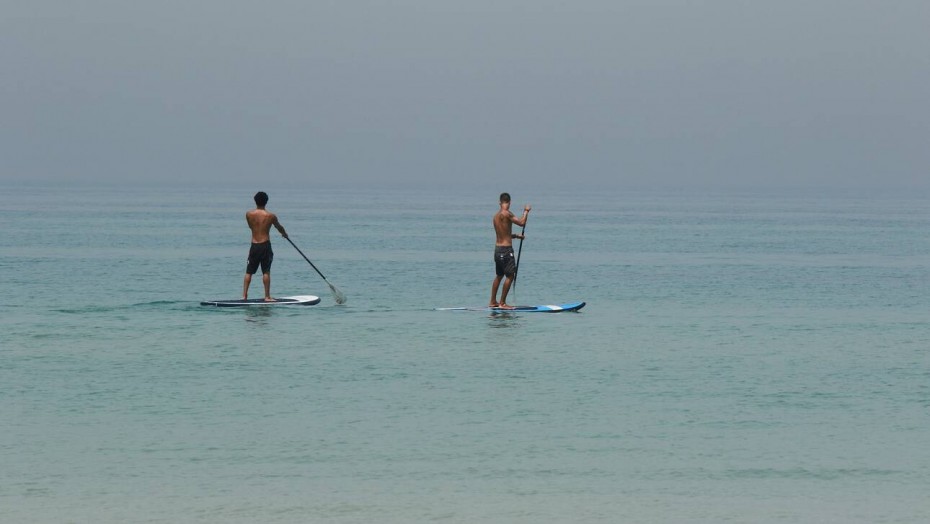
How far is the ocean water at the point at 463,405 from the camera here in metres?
11.1

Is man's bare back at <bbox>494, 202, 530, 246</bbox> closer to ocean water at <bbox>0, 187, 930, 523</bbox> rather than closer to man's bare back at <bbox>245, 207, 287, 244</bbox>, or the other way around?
ocean water at <bbox>0, 187, 930, 523</bbox>

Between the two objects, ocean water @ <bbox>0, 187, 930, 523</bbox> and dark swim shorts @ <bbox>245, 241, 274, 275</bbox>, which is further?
dark swim shorts @ <bbox>245, 241, 274, 275</bbox>

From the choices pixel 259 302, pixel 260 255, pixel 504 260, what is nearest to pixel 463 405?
pixel 504 260

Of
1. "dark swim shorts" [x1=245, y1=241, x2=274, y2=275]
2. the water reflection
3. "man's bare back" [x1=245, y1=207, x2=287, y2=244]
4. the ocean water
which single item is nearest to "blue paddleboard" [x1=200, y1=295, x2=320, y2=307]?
the ocean water

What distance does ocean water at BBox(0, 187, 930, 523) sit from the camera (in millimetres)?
11062

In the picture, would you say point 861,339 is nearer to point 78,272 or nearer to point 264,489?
point 264,489

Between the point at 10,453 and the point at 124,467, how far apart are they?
131 cm

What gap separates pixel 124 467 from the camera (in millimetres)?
12016

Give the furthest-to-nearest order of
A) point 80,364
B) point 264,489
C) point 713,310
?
point 713,310, point 80,364, point 264,489

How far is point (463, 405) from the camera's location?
1527cm

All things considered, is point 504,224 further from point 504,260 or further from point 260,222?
point 260,222

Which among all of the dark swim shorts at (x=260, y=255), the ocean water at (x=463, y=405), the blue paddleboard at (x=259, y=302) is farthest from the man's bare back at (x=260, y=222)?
the ocean water at (x=463, y=405)

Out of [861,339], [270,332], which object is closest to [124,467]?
[270,332]

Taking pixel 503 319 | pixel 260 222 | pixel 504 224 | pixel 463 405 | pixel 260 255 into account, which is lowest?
pixel 503 319
